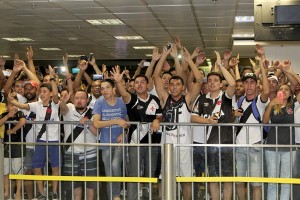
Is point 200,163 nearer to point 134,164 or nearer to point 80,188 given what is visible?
point 134,164

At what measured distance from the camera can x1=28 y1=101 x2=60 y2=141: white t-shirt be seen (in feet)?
25.7

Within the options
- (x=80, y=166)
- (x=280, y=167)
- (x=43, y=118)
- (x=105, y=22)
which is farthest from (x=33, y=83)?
(x=105, y=22)

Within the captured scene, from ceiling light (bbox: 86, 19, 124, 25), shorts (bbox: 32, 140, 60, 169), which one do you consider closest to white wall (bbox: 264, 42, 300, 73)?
ceiling light (bbox: 86, 19, 124, 25)

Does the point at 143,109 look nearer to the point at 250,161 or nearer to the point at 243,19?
the point at 250,161

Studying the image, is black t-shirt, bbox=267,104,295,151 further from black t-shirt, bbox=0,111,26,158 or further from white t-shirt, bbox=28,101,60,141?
black t-shirt, bbox=0,111,26,158

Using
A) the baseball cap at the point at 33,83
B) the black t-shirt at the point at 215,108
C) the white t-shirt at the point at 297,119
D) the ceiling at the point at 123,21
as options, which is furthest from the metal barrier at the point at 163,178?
the ceiling at the point at 123,21

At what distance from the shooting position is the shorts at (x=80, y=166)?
7.09m

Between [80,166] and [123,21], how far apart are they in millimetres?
8826

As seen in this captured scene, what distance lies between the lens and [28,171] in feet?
24.3

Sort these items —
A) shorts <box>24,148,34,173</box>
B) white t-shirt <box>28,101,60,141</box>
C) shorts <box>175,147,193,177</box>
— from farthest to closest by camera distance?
1. white t-shirt <box>28,101,60,141</box>
2. shorts <box>24,148,34,173</box>
3. shorts <box>175,147,193,177</box>

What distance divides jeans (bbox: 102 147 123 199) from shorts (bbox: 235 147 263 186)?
1.44 metres

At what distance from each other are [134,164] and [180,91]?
1.27 meters

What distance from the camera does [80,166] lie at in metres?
7.17

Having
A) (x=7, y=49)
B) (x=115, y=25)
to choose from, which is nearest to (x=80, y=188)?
(x=115, y=25)
